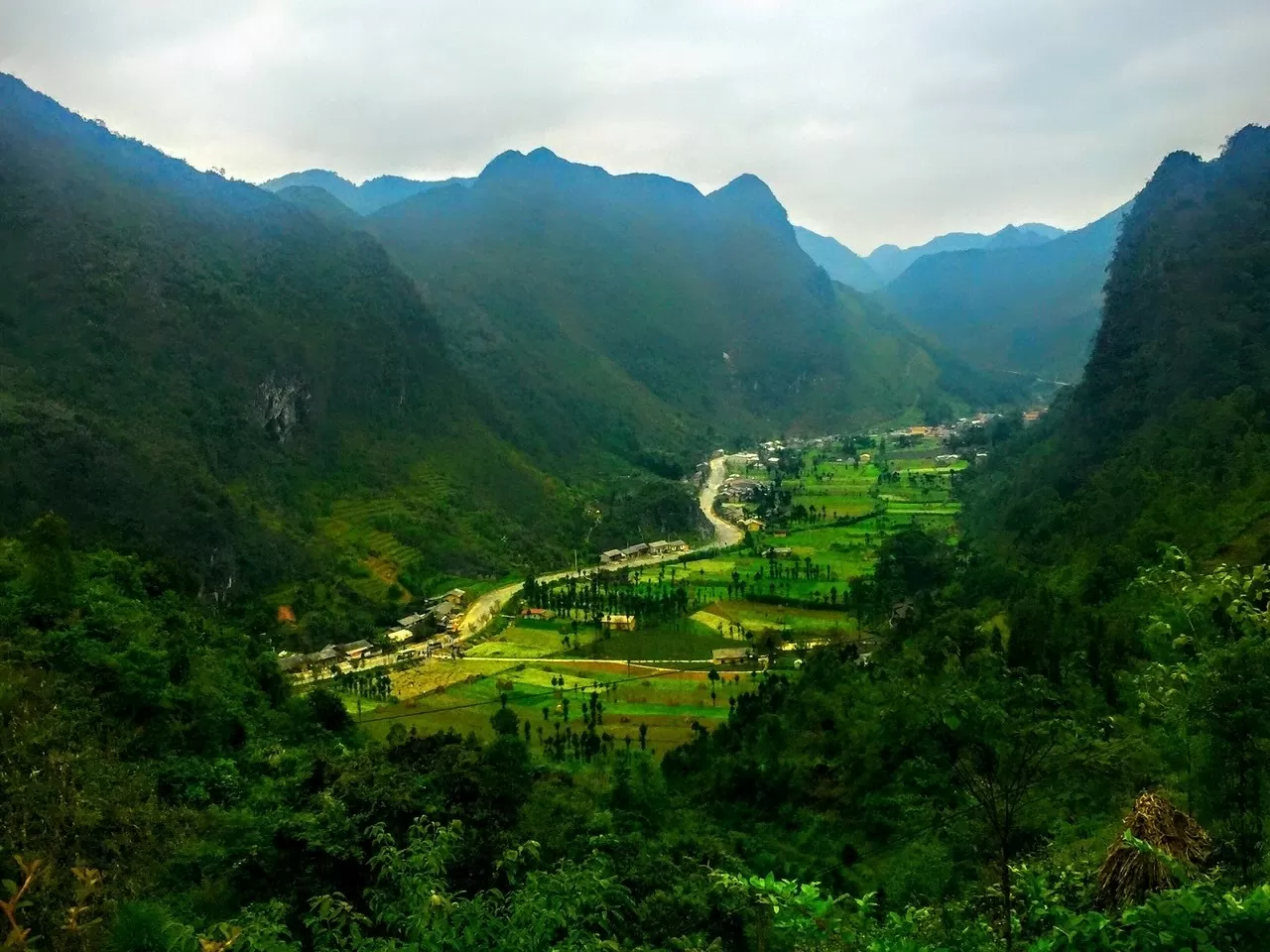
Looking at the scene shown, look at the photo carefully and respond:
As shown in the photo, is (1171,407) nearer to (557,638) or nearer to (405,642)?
(557,638)

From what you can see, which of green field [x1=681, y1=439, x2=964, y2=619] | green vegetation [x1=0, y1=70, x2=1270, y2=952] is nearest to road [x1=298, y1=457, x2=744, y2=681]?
green vegetation [x1=0, y1=70, x2=1270, y2=952]

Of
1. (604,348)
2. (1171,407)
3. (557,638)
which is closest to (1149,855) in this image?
(557,638)

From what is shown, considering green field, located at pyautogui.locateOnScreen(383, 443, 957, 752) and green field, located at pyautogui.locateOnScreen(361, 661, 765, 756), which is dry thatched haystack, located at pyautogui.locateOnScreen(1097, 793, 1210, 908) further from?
green field, located at pyautogui.locateOnScreen(383, 443, 957, 752)

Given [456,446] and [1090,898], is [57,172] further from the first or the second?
[1090,898]

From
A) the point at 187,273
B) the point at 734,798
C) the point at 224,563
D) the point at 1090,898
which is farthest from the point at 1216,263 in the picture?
the point at 187,273

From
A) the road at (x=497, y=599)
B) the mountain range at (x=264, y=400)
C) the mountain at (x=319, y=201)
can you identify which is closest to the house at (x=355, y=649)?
the road at (x=497, y=599)

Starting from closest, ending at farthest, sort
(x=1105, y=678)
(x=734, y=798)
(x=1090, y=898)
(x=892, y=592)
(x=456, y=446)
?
(x=1090, y=898)
(x=1105, y=678)
(x=734, y=798)
(x=892, y=592)
(x=456, y=446)

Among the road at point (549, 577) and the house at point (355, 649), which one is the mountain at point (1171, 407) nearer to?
the road at point (549, 577)
